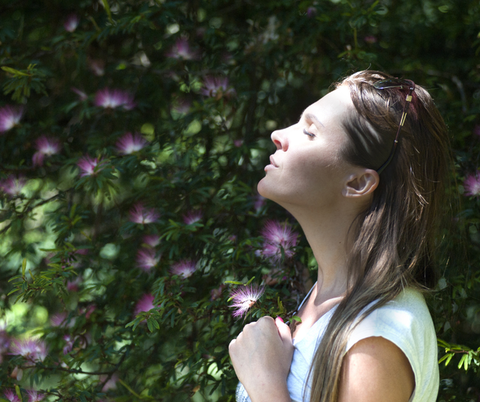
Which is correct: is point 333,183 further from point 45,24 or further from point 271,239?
point 45,24

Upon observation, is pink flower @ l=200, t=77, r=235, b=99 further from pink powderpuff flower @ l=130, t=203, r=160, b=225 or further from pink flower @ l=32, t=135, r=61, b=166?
pink flower @ l=32, t=135, r=61, b=166

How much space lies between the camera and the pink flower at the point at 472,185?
162 centimetres

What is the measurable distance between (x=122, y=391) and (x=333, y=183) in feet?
3.66

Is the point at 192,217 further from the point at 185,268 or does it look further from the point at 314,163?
the point at 314,163

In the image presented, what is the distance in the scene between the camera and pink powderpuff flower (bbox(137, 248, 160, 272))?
1.74m

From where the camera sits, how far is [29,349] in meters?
1.69

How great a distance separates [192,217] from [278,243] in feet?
1.10

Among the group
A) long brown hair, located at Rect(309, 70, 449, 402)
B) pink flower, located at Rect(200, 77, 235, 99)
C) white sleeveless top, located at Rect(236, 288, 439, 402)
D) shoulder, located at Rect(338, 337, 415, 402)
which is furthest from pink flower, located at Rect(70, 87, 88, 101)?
shoulder, located at Rect(338, 337, 415, 402)

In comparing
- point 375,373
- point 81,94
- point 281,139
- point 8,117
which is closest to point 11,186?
point 8,117

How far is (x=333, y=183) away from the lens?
1113mm

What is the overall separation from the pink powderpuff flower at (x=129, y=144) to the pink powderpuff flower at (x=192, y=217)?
30 cm

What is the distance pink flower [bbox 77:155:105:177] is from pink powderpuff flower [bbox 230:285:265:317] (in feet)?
2.01

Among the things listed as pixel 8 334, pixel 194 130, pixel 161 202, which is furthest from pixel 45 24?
pixel 8 334

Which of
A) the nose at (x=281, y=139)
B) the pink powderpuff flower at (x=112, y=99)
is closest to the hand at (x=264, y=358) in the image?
the nose at (x=281, y=139)
